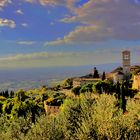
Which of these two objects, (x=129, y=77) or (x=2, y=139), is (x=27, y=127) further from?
(x=129, y=77)

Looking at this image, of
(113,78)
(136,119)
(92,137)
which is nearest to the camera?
(92,137)

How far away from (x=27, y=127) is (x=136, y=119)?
7.62 metres

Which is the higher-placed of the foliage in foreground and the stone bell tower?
the stone bell tower

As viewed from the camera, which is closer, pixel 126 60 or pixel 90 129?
pixel 90 129

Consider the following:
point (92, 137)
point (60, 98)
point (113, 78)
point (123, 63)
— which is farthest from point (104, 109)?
point (123, 63)

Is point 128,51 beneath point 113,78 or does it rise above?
above

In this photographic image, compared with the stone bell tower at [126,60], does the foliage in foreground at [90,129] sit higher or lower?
lower

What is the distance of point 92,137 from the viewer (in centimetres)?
2314

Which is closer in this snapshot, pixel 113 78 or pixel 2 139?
pixel 2 139

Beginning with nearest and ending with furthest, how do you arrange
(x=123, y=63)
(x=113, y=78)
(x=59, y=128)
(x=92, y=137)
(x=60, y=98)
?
(x=92, y=137), (x=59, y=128), (x=60, y=98), (x=113, y=78), (x=123, y=63)

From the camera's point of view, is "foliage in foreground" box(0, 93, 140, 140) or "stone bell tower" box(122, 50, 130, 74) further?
"stone bell tower" box(122, 50, 130, 74)

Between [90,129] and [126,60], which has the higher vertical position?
[126,60]

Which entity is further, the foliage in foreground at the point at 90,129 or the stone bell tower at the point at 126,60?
the stone bell tower at the point at 126,60

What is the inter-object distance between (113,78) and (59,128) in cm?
5048
